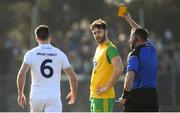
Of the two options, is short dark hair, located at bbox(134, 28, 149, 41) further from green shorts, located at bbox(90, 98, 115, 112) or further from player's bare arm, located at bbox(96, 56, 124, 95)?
green shorts, located at bbox(90, 98, 115, 112)

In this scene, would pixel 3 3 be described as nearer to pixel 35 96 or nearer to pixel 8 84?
pixel 8 84

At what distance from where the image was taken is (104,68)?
12.2 meters

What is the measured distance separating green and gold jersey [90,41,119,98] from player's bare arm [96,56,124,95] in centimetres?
7

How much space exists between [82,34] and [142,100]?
15160mm

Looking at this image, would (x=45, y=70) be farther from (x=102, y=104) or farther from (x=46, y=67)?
(x=102, y=104)

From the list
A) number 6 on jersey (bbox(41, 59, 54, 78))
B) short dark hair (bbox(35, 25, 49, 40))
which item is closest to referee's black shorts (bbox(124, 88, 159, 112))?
number 6 on jersey (bbox(41, 59, 54, 78))

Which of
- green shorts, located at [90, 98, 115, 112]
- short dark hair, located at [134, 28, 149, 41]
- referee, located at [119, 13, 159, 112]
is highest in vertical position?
short dark hair, located at [134, 28, 149, 41]

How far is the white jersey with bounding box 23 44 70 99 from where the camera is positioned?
1163 cm

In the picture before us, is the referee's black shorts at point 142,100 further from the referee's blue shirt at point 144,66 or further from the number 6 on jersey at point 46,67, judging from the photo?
the number 6 on jersey at point 46,67

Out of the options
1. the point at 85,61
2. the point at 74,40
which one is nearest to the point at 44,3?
the point at 74,40

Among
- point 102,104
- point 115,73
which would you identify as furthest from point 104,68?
point 102,104

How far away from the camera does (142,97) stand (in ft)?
37.4

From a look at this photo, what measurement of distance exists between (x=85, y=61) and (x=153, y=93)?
12486mm

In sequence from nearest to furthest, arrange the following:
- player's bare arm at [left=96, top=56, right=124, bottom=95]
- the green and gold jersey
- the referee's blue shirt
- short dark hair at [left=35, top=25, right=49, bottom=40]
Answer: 1. the referee's blue shirt
2. short dark hair at [left=35, top=25, right=49, bottom=40]
3. player's bare arm at [left=96, top=56, right=124, bottom=95]
4. the green and gold jersey
